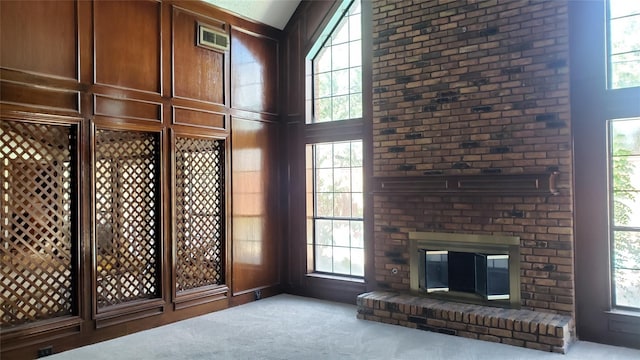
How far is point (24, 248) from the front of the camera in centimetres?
395

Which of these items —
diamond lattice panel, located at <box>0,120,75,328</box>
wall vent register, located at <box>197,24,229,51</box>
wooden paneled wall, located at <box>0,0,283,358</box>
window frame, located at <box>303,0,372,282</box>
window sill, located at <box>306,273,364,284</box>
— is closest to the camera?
diamond lattice panel, located at <box>0,120,75,328</box>

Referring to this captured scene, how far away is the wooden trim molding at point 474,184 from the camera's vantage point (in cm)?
435

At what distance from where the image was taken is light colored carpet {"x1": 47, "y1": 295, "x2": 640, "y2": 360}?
155 inches

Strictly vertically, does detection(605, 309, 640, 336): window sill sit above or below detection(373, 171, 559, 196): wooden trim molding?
below

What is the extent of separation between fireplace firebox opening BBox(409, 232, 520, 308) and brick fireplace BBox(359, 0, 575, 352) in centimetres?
8

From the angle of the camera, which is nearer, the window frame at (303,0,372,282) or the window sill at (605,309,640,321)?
the window sill at (605,309,640,321)

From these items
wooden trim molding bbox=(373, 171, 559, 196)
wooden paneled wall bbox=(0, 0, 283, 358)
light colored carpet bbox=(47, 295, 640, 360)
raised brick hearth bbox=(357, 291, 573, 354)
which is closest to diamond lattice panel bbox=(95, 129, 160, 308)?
wooden paneled wall bbox=(0, 0, 283, 358)

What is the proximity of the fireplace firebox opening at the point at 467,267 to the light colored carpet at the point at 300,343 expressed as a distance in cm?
57

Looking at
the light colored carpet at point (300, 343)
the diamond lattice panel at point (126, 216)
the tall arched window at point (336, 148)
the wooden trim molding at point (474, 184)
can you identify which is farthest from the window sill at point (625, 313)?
the diamond lattice panel at point (126, 216)

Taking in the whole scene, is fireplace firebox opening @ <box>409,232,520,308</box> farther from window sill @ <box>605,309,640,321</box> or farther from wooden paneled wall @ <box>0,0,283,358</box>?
wooden paneled wall @ <box>0,0,283,358</box>

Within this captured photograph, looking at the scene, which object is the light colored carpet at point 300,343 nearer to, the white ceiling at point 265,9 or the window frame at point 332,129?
the window frame at point 332,129

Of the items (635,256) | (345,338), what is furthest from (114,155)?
(635,256)

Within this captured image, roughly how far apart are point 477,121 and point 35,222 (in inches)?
166

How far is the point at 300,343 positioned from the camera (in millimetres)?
4246
